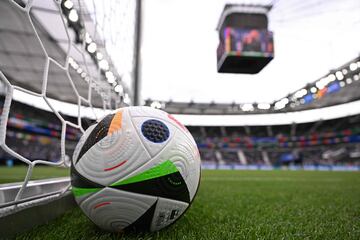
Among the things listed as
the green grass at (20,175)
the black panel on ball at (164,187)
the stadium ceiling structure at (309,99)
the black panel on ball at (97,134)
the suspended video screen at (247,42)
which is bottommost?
the green grass at (20,175)

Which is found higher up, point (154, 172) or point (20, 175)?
point (154, 172)

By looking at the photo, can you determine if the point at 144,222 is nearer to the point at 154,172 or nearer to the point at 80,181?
the point at 154,172

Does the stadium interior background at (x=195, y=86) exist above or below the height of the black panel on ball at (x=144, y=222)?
above

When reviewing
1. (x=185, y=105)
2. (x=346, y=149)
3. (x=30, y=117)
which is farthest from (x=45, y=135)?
(x=346, y=149)

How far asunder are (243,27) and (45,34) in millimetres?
8262

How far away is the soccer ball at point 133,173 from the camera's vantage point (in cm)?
127

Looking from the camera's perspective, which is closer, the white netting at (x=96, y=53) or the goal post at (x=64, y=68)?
the goal post at (x=64, y=68)

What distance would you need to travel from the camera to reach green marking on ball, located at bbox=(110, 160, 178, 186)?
126cm

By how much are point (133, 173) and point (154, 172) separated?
102 millimetres

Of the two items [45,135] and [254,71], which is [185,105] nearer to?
[45,135]

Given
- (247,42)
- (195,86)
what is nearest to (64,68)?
(247,42)

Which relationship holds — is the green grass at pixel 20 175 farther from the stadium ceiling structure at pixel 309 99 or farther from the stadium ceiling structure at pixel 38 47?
the stadium ceiling structure at pixel 309 99

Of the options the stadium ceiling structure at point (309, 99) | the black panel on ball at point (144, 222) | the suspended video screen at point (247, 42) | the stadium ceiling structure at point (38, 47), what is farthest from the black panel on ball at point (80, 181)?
the stadium ceiling structure at point (309, 99)

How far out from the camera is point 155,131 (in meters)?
1.37
